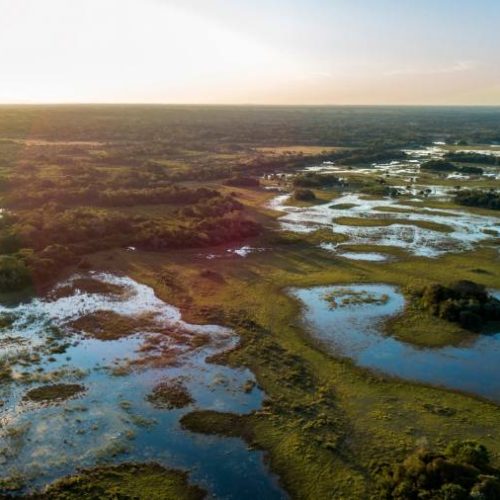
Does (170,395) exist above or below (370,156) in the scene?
below

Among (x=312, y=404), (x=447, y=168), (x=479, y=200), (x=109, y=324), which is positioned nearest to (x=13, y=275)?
(x=109, y=324)

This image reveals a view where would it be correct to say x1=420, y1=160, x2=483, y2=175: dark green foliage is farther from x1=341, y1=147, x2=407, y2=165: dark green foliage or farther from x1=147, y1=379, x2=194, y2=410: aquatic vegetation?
x1=147, y1=379, x2=194, y2=410: aquatic vegetation

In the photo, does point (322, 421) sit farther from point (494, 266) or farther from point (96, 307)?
point (494, 266)

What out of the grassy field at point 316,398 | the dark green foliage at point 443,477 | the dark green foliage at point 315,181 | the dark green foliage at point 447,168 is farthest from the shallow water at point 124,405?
the dark green foliage at point 447,168

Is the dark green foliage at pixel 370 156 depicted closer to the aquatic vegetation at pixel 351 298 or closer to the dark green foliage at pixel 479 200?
the dark green foliage at pixel 479 200

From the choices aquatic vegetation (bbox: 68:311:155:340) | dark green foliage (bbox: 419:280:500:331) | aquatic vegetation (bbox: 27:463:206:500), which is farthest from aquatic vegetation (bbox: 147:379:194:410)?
dark green foliage (bbox: 419:280:500:331)

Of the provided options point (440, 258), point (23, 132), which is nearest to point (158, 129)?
point (23, 132)

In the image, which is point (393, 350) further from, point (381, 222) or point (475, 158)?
point (475, 158)
